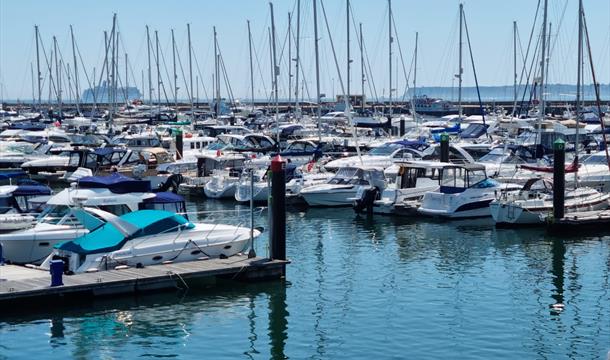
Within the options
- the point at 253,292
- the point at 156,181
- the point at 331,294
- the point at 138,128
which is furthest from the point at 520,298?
the point at 138,128

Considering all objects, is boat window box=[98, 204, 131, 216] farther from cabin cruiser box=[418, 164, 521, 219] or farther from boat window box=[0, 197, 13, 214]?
cabin cruiser box=[418, 164, 521, 219]

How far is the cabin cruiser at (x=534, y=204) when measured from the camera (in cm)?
3719

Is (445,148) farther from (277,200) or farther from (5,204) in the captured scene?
(277,200)

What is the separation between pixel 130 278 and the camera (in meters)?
25.2

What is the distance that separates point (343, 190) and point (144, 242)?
18006mm

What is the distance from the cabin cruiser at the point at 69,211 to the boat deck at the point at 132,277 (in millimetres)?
1170

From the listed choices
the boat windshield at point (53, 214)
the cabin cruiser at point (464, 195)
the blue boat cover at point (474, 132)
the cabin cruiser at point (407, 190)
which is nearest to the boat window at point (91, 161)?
the cabin cruiser at point (407, 190)

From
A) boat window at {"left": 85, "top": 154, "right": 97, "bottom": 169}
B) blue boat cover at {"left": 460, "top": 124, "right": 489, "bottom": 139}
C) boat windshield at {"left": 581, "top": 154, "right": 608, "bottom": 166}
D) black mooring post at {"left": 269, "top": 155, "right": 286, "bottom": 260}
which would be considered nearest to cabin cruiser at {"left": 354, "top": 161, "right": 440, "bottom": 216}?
boat windshield at {"left": 581, "top": 154, "right": 608, "bottom": 166}

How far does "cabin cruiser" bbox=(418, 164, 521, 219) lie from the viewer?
3953 cm

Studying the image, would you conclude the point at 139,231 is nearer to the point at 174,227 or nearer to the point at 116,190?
the point at 174,227

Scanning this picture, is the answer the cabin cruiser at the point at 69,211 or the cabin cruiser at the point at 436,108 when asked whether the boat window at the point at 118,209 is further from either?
the cabin cruiser at the point at 436,108

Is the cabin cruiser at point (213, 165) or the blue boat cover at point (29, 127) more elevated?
the blue boat cover at point (29, 127)

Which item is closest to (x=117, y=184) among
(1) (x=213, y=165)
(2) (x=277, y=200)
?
(2) (x=277, y=200)

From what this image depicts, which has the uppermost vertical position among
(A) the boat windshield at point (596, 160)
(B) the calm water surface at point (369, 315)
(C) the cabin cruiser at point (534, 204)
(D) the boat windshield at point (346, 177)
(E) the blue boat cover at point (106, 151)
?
(E) the blue boat cover at point (106, 151)
